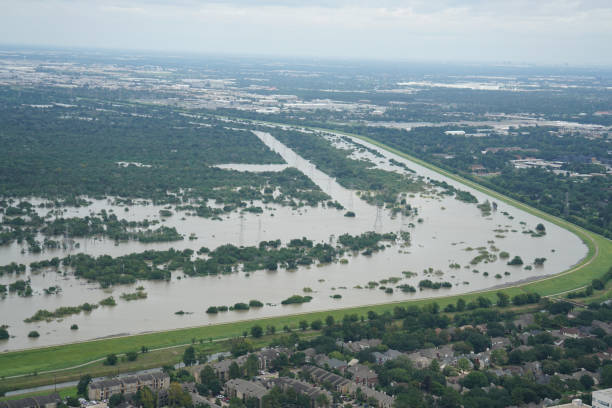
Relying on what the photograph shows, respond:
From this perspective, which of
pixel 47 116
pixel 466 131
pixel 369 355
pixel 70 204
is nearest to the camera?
pixel 369 355

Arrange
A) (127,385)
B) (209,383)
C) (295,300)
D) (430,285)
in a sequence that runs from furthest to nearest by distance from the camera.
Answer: (430,285), (295,300), (209,383), (127,385)

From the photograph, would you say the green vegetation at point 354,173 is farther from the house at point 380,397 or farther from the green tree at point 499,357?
the house at point 380,397

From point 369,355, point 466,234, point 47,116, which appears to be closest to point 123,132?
point 47,116

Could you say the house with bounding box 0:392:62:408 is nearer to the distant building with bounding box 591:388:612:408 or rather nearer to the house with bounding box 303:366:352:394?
the house with bounding box 303:366:352:394


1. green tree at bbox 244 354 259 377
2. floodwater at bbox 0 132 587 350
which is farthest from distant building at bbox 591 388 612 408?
floodwater at bbox 0 132 587 350

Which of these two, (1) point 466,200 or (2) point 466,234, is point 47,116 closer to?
(1) point 466,200

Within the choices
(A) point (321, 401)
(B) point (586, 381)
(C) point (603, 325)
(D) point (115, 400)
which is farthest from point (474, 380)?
(D) point (115, 400)

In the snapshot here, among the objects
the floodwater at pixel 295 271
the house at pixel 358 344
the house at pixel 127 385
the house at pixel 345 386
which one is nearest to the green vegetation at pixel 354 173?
the floodwater at pixel 295 271

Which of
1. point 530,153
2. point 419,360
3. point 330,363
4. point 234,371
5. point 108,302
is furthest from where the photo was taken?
point 530,153

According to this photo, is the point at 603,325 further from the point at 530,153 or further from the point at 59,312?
the point at 530,153
